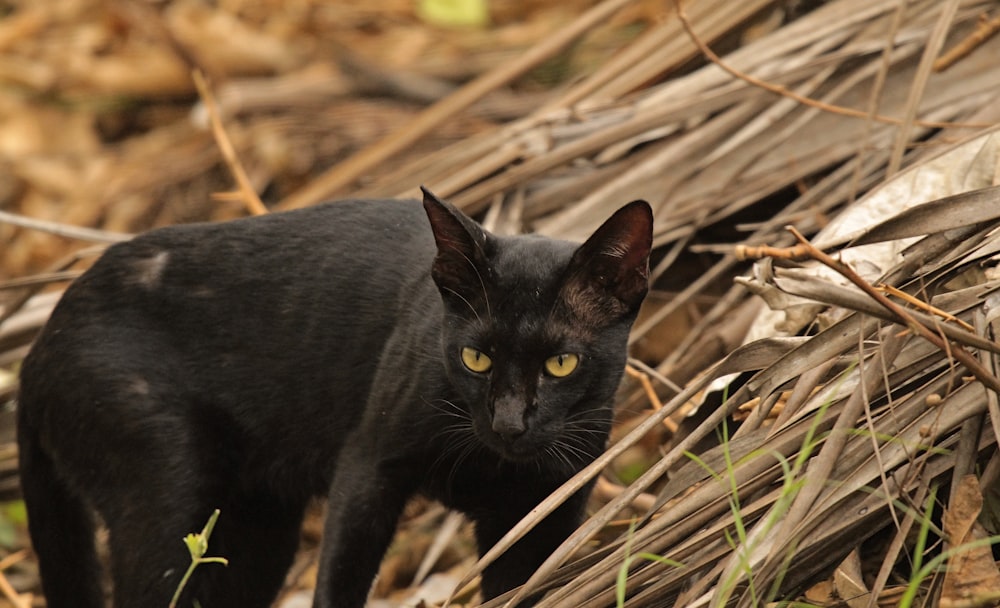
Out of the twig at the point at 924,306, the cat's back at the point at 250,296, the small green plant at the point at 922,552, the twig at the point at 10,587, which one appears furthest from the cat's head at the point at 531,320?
the twig at the point at 10,587

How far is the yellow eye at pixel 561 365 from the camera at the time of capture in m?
2.77

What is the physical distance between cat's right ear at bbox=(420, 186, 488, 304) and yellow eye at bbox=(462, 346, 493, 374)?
4.9 inches

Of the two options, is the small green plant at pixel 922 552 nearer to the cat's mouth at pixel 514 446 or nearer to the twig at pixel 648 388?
the cat's mouth at pixel 514 446

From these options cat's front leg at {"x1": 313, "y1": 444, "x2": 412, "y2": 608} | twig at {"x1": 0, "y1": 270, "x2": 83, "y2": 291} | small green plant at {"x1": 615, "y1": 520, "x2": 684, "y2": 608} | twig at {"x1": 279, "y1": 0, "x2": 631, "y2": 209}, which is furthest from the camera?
twig at {"x1": 279, "y1": 0, "x2": 631, "y2": 209}

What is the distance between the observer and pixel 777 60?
4.17 meters

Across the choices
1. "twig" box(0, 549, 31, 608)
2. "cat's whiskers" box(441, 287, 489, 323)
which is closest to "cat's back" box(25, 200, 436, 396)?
"cat's whiskers" box(441, 287, 489, 323)

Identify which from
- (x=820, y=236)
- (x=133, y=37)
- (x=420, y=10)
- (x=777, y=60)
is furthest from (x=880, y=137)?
(x=133, y=37)

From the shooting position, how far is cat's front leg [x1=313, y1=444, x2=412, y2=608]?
2900mm

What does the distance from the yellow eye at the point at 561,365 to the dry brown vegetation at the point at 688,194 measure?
28 centimetres

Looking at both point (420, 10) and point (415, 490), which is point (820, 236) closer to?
point (415, 490)

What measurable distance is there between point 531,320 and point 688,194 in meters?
1.50

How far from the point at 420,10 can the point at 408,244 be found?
4.52 m

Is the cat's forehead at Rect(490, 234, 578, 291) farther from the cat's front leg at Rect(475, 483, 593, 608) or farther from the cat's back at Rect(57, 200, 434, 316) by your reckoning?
the cat's front leg at Rect(475, 483, 593, 608)

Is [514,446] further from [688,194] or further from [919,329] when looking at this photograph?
[688,194]
